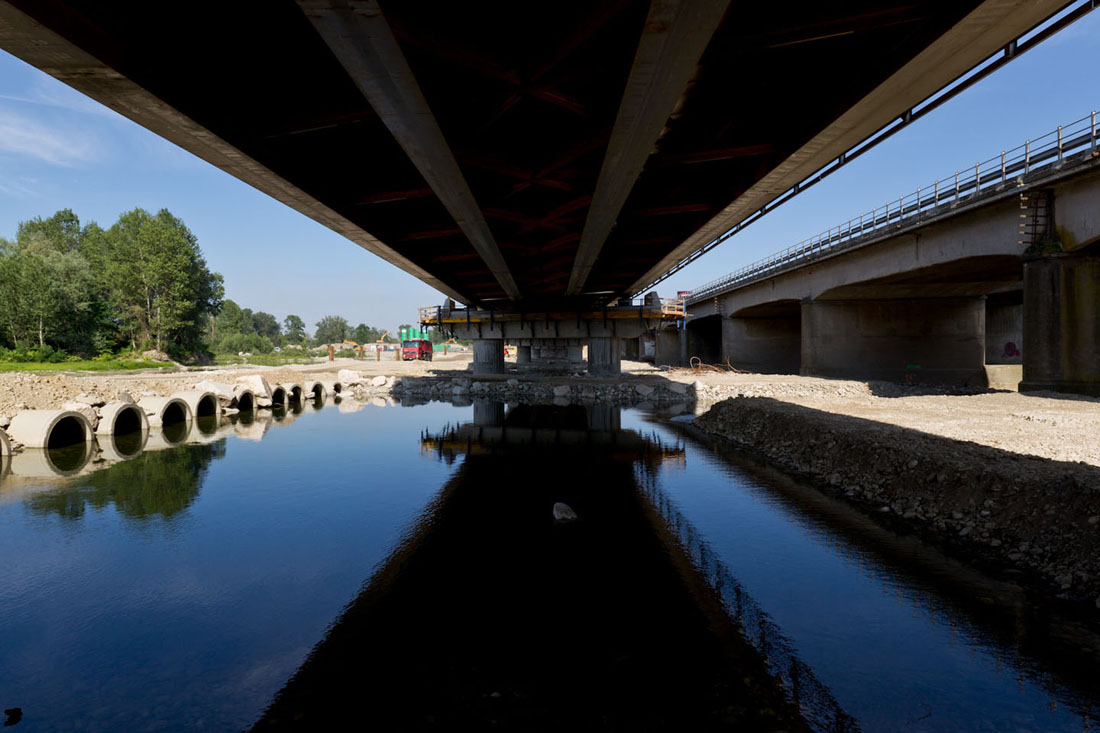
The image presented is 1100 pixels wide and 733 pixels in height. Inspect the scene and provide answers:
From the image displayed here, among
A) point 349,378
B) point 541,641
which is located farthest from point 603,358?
point 541,641

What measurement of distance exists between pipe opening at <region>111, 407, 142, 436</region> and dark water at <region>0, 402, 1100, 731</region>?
31.2 ft

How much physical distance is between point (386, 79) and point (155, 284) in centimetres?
7904

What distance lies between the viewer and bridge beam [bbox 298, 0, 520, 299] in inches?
221

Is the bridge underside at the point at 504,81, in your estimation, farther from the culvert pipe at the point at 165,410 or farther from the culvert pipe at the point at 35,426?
the culvert pipe at the point at 165,410

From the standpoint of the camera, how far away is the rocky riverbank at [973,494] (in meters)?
7.59

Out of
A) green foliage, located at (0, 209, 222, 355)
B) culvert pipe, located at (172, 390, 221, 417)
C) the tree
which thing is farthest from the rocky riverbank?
the tree

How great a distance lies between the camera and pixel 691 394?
1395 inches

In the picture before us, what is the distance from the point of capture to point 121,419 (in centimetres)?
2259

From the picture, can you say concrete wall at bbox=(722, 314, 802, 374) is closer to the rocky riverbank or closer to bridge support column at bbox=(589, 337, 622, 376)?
bridge support column at bbox=(589, 337, 622, 376)

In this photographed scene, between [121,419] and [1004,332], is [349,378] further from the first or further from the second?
[1004,332]

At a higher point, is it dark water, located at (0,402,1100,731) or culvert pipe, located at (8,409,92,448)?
culvert pipe, located at (8,409,92,448)

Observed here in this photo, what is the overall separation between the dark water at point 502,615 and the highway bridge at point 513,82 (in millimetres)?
7613

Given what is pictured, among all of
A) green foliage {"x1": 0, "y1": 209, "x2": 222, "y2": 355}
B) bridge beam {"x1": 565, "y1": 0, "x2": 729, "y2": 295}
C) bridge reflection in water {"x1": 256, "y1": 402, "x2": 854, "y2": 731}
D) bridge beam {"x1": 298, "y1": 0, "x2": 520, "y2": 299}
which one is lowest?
bridge reflection in water {"x1": 256, "y1": 402, "x2": 854, "y2": 731}

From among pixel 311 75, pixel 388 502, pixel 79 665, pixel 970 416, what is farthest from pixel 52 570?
pixel 970 416
